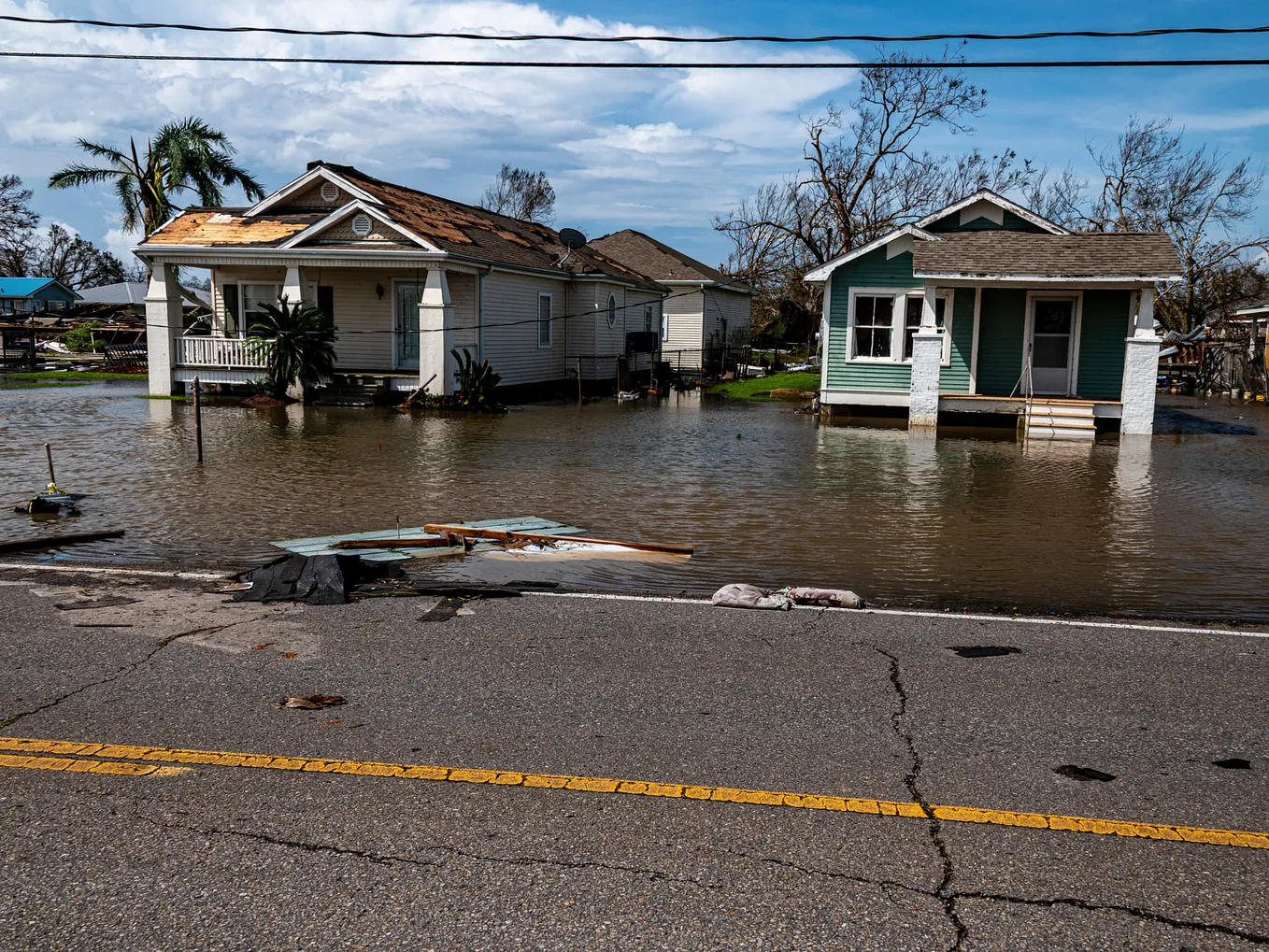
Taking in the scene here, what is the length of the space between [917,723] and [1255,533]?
7526 millimetres

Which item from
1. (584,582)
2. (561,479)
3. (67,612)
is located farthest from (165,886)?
(561,479)

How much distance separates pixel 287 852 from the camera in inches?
157

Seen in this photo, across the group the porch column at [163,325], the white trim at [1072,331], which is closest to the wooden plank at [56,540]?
the white trim at [1072,331]

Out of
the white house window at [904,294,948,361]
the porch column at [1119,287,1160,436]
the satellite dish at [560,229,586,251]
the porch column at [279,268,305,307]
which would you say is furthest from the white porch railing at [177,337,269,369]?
the porch column at [1119,287,1160,436]

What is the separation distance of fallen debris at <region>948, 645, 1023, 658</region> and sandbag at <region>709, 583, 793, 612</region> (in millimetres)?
1376

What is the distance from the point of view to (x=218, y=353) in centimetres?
2783

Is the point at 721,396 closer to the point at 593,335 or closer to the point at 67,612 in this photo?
→ the point at 593,335

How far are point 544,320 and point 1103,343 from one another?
1504cm

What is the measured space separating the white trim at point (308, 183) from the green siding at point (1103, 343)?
53.8 ft

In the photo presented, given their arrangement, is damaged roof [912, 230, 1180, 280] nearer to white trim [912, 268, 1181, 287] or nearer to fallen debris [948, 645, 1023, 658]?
white trim [912, 268, 1181, 287]

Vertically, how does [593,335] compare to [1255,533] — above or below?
above

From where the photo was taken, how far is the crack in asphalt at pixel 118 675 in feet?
17.7

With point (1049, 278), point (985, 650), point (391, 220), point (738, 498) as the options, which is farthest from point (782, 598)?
point (391, 220)

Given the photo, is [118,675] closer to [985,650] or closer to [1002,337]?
[985,650]
